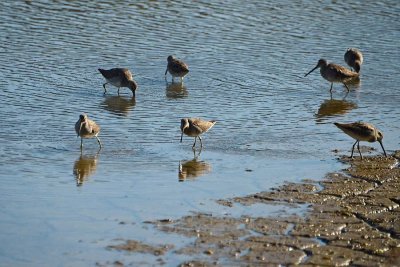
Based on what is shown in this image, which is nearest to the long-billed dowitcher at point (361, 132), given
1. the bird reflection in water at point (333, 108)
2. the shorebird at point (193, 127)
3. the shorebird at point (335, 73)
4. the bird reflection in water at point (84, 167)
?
the shorebird at point (193, 127)

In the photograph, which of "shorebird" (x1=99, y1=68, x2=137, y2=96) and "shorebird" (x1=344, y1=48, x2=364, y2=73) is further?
"shorebird" (x1=344, y1=48, x2=364, y2=73)

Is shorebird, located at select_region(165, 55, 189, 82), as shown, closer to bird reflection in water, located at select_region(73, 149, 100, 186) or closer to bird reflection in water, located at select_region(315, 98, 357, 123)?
bird reflection in water, located at select_region(315, 98, 357, 123)

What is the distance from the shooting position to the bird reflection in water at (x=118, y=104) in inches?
705

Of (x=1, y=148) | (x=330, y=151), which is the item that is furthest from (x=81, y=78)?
(x=330, y=151)

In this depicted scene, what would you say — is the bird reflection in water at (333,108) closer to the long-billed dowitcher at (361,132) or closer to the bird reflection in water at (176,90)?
the long-billed dowitcher at (361,132)

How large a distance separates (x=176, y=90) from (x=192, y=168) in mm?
5893

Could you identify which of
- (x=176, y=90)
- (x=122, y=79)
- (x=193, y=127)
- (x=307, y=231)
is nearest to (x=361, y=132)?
(x=193, y=127)

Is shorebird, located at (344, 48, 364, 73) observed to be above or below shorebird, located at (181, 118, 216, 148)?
above

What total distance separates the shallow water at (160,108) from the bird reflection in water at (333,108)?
2.4 inches

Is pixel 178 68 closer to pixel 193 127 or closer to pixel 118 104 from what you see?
pixel 118 104

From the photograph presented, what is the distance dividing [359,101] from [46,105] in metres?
6.14

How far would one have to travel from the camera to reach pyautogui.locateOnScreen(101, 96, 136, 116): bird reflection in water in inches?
705

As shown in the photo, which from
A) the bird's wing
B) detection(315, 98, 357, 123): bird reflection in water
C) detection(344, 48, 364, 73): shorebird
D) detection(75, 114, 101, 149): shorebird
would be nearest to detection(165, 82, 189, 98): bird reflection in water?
detection(315, 98, 357, 123): bird reflection in water

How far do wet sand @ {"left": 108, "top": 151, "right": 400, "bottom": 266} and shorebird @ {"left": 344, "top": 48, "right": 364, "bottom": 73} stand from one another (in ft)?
28.0
